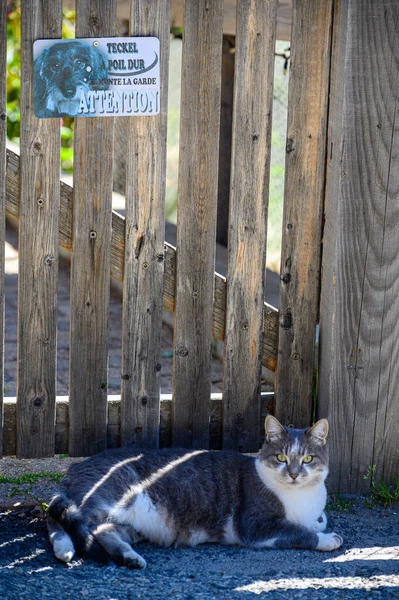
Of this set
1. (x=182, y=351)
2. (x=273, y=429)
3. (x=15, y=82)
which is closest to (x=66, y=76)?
(x=182, y=351)

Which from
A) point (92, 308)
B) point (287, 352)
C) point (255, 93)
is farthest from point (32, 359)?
point (255, 93)

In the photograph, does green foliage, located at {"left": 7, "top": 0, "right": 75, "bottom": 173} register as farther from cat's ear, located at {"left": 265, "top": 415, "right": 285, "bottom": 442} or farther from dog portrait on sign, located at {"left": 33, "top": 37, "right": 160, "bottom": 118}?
cat's ear, located at {"left": 265, "top": 415, "right": 285, "bottom": 442}

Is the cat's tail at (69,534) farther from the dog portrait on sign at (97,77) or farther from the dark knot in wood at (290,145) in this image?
the dark knot in wood at (290,145)

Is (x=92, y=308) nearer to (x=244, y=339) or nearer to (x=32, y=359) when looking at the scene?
(x=32, y=359)

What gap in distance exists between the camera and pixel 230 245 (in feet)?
13.5

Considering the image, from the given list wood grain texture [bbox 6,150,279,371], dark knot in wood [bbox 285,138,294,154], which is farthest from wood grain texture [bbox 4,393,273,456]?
dark knot in wood [bbox 285,138,294,154]

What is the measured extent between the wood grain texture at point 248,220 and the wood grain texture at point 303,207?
13cm

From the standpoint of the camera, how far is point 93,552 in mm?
3475

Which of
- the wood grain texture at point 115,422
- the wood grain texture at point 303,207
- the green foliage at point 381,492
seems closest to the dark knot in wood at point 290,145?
the wood grain texture at point 303,207

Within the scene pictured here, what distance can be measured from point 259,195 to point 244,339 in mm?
700

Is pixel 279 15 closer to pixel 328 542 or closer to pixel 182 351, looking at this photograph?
pixel 182 351

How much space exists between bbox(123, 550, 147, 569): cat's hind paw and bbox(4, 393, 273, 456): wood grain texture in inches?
33.4

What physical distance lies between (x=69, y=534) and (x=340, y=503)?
4.50ft

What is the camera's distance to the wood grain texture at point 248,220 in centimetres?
389
